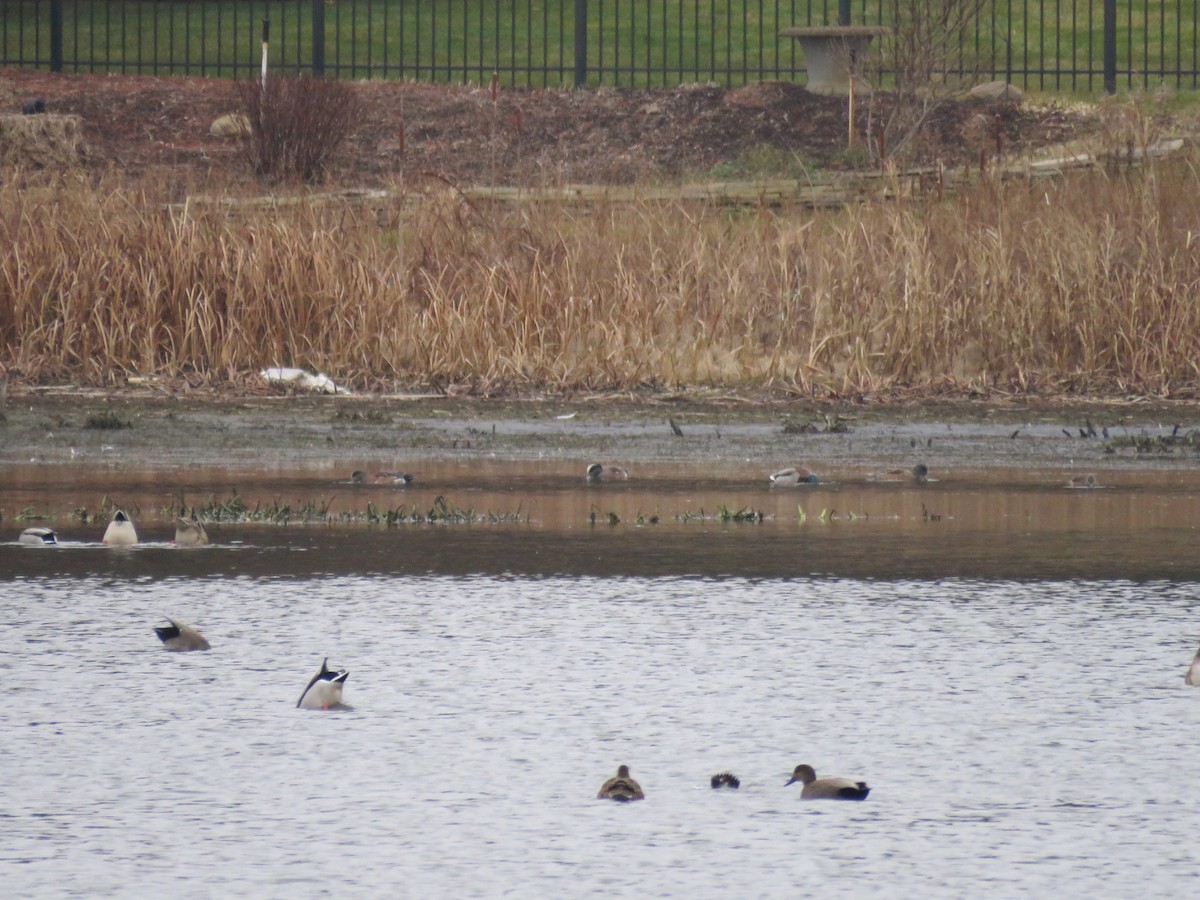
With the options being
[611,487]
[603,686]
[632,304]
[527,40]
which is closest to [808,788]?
[603,686]

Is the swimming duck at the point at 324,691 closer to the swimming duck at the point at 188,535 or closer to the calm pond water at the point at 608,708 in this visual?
the calm pond water at the point at 608,708

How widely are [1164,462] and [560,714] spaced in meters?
6.61

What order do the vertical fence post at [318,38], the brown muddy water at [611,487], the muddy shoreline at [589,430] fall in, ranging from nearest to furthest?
1. the brown muddy water at [611,487]
2. the muddy shoreline at [589,430]
3. the vertical fence post at [318,38]

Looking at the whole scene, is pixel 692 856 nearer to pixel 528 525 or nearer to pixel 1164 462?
pixel 528 525

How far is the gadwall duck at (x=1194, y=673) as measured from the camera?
Answer: 6.02 m

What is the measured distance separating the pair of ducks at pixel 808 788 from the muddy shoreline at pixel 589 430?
6.41 m

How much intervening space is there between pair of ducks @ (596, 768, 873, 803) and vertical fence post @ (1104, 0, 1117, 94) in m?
22.4

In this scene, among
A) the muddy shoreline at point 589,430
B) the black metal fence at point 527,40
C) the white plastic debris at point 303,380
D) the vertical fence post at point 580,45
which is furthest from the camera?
the black metal fence at point 527,40

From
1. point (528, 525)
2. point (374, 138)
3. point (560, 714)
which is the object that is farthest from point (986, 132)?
point (560, 714)

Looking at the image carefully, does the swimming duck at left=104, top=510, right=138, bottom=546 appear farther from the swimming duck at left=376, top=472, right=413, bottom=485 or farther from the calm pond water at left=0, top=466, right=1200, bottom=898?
the swimming duck at left=376, top=472, right=413, bottom=485

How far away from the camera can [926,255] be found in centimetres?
1424

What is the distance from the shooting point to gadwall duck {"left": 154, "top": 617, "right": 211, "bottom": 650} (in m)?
6.46

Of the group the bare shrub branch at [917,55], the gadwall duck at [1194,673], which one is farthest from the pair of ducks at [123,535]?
the bare shrub branch at [917,55]

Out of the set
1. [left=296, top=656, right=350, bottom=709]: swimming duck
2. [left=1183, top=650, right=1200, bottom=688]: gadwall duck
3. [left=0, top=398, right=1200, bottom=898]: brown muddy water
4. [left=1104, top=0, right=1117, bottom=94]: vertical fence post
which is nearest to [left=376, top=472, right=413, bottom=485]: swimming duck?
[left=0, top=398, right=1200, bottom=898]: brown muddy water
